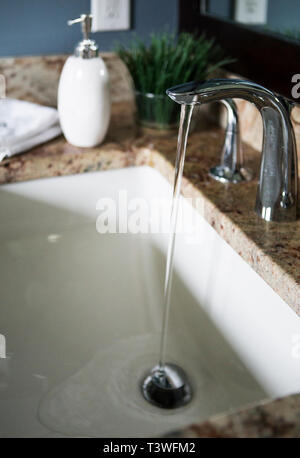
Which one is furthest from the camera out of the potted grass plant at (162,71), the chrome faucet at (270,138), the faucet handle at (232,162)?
the potted grass plant at (162,71)

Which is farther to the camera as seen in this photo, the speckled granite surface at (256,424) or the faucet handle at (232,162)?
the faucet handle at (232,162)

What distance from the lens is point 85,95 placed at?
916 mm

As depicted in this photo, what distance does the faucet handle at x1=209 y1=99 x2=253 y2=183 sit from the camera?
0.85 meters

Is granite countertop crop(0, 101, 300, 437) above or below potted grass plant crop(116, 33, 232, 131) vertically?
below

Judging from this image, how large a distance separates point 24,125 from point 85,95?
13 centimetres

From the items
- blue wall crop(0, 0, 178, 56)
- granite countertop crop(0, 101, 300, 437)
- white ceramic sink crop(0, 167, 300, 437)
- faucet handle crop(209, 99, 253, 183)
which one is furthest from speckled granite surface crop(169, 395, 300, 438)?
blue wall crop(0, 0, 178, 56)

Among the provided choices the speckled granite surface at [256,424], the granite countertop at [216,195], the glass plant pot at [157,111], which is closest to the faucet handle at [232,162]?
the granite countertop at [216,195]

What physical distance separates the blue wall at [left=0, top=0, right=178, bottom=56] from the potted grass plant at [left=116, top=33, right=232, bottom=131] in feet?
0.40

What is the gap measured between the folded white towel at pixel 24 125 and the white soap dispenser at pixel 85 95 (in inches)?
1.4

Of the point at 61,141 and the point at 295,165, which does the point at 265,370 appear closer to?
the point at 295,165

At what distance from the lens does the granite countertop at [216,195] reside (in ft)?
1.41

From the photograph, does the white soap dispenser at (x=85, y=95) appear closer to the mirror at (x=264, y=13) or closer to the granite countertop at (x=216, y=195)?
the granite countertop at (x=216, y=195)

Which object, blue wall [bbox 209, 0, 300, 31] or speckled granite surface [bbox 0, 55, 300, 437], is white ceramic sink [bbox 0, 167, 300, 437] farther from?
blue wall [bbox 209, 0, 300, 31]

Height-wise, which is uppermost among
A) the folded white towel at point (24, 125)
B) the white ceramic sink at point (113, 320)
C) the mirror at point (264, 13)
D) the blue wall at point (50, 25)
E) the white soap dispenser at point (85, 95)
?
the mirror at point (264, 13)
